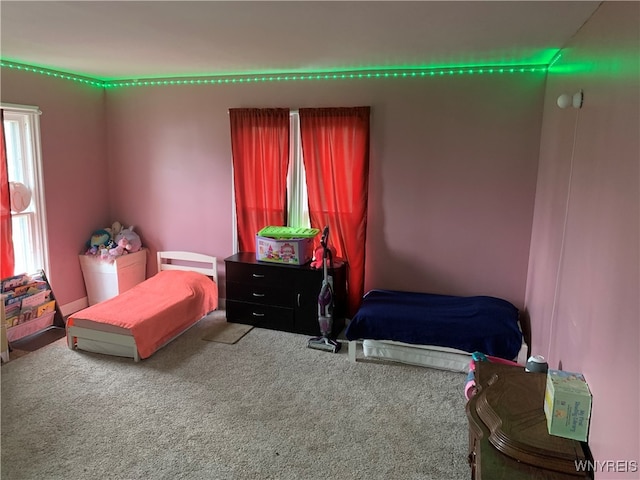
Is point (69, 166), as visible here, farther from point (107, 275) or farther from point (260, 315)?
point (260, 315)

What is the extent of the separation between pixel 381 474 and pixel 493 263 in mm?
2153

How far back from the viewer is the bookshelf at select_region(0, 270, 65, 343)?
3.84 meters

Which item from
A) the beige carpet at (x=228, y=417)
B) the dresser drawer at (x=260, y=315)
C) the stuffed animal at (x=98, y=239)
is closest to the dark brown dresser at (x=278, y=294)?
the dresser drawer at (x=260, y=315)

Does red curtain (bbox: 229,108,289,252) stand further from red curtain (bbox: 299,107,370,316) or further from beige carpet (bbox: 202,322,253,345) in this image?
beige carpet (bbox: 202,322,253,345)

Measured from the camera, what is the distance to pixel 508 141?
3701 millimetres

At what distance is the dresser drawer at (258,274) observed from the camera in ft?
13.4

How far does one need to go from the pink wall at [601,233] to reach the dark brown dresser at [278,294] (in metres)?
1.74

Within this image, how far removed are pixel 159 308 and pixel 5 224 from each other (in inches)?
57.7

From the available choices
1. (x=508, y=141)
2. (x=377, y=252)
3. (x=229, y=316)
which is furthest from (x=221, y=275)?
(x=508, y=141)

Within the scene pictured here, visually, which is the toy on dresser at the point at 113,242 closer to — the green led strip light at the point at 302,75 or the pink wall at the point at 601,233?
the green led strip light at the point at 302,75

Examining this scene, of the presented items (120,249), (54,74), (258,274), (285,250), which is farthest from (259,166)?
(54,74)

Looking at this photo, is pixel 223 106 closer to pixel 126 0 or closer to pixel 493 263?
pixel 126 0

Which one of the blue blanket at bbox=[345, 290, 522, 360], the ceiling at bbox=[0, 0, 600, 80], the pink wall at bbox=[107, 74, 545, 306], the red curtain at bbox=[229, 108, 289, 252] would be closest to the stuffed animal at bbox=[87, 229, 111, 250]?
the pink wall at bbox=[107, 74, 545, 306]

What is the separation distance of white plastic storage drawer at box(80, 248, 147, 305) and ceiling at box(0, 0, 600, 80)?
1.82 meters
